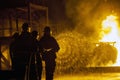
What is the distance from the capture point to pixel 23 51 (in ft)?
36.2

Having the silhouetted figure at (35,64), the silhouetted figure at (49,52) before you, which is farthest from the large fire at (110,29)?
the silhouetted figure at (35,64)

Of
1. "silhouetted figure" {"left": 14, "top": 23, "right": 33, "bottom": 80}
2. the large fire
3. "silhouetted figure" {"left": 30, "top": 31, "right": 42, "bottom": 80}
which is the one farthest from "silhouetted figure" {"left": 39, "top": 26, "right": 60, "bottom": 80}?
the large fire

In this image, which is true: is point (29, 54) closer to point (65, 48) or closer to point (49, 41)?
point (49, 41)

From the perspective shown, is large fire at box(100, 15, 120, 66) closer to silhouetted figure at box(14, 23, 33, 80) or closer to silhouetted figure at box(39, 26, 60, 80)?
silhouetted figure at box(39, 26, 60, 80)

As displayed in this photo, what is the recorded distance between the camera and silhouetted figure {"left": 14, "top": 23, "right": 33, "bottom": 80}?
10.9 m

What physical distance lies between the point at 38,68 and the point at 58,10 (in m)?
17.4

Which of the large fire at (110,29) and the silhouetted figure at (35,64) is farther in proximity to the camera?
the large fire at (110,29)

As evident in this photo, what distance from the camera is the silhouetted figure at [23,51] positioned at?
35.6ft

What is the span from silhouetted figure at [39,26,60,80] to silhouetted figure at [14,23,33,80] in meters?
1.10

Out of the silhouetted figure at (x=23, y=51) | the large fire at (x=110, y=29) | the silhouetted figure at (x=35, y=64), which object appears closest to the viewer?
the silhouetted figure at (x=23, y=51)

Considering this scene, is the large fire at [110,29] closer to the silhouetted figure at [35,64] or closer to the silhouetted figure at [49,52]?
the silhouetted figure at [49,52]

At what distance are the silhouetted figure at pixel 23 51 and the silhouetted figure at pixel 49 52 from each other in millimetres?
1102

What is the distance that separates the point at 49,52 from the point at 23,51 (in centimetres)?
139

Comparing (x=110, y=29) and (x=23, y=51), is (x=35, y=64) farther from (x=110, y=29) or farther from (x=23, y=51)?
(x=110, y=29)
